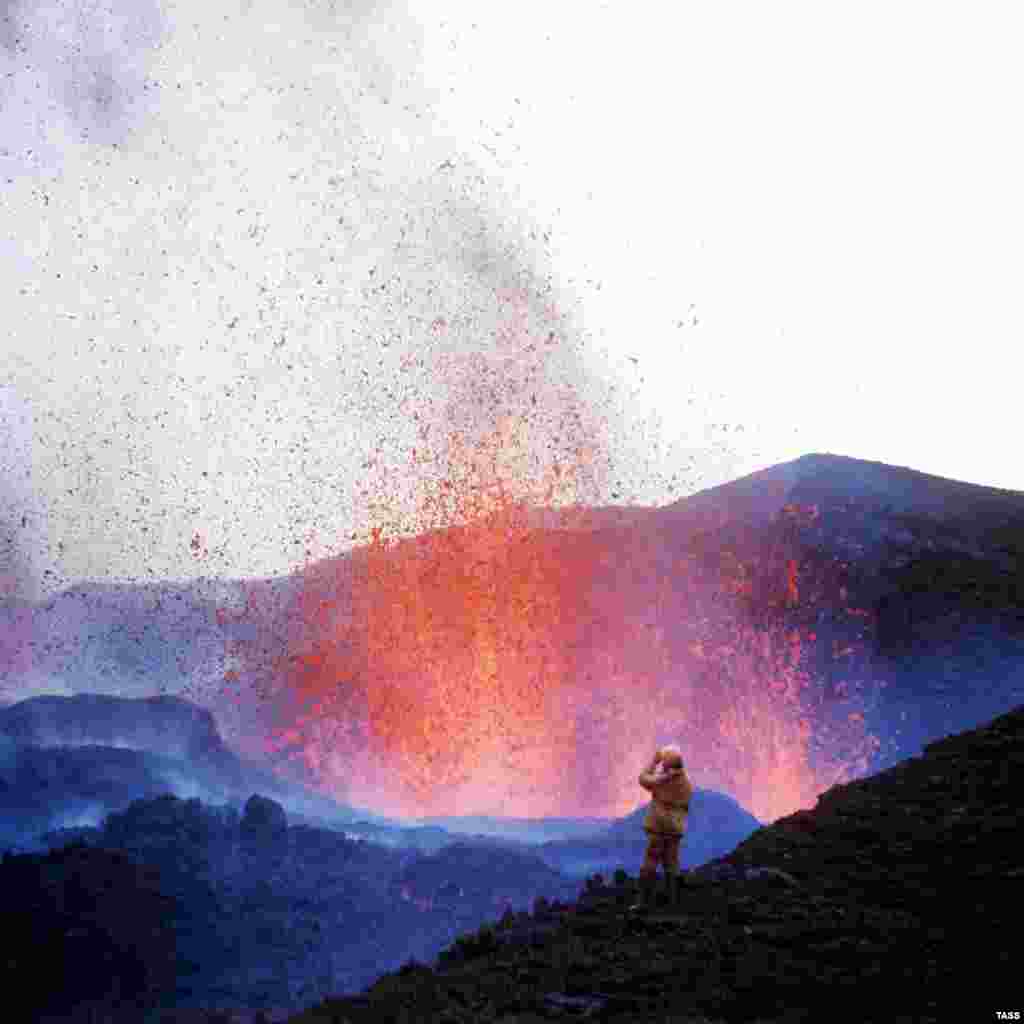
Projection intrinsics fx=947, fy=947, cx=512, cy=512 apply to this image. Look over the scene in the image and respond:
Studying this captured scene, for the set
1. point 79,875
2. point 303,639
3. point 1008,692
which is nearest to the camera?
point 79,875

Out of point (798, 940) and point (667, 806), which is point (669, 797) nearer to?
point (667, 806)

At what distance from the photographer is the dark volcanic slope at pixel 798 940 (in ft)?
23.6

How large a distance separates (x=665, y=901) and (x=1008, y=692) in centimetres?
1656

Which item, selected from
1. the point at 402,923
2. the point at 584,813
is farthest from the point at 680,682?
the point at 402,923

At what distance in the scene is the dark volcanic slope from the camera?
7199 millimetres

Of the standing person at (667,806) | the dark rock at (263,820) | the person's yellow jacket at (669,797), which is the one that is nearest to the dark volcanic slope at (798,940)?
the standing person at (667,806)

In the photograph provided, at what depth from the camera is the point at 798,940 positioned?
8.40 meters

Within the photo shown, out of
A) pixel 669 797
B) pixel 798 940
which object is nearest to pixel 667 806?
pixel 669 797

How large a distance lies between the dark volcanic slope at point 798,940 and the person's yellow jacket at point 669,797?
2.18 ft

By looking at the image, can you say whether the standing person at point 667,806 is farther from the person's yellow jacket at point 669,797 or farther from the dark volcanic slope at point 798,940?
the dark volcanic slope at point 798,940

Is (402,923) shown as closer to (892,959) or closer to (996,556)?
(892,959)

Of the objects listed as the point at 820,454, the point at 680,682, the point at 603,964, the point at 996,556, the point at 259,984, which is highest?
the point at 820,454

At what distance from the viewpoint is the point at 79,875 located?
2086 centimetres

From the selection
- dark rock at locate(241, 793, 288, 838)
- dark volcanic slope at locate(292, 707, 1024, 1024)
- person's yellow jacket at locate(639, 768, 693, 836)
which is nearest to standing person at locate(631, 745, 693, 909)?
Result: person's yellow jacket at locate(639, 768, 693, 836)
